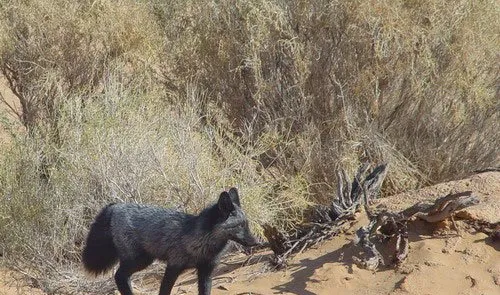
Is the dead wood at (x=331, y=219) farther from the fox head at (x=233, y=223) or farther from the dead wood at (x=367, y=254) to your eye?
the fox head at (x=233, y=223)

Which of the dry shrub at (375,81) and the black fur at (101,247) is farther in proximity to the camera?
the dry shrub at (375,81)

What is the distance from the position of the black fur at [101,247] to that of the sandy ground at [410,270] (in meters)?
0.96

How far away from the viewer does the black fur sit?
7.91 metres

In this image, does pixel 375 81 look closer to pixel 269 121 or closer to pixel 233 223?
pixel 269 121

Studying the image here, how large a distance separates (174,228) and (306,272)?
136cm

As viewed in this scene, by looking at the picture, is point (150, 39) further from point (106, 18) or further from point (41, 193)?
point (41, 193)

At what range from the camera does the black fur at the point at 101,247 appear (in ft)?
26.0

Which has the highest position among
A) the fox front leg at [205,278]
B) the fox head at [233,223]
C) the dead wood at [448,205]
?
the fox head at [233,223]

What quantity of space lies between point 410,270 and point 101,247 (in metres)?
2.77

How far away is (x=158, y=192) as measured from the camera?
32.9 feet

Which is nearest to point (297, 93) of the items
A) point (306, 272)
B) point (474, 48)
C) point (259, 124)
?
point (259, 124)

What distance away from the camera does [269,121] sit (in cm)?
1166

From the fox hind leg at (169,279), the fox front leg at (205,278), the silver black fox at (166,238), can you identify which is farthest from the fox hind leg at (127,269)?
the fox front leg at (205,278)

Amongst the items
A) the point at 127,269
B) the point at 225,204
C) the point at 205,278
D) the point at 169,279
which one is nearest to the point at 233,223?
the point at 225,204
